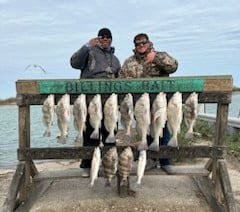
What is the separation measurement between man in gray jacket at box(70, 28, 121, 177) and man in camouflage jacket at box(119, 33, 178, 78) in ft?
0.91

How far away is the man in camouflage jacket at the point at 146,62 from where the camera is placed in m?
6.52

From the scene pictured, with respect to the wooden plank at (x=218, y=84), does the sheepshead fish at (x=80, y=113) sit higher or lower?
lower

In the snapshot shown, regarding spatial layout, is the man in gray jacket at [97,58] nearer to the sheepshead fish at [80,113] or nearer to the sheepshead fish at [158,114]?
the sheepshead fish at [80,113]

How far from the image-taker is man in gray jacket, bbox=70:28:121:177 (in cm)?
684

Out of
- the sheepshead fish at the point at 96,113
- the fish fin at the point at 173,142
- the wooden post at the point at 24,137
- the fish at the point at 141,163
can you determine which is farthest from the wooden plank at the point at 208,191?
the wooden post at the point at 24,137

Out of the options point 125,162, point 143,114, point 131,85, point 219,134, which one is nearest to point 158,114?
point 143,114

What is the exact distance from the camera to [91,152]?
6152mm

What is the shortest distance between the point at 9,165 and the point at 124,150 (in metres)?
5.78

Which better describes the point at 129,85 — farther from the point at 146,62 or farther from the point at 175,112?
the point at 146,62

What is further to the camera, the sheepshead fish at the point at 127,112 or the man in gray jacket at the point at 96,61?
the man in gray jacket at the point at 96,61

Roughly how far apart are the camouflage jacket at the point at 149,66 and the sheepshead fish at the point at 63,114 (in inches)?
45.5

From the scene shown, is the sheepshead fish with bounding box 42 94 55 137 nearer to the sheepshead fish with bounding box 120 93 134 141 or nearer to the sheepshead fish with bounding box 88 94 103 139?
the sheepshead fish with bounding box 88 94 103 139

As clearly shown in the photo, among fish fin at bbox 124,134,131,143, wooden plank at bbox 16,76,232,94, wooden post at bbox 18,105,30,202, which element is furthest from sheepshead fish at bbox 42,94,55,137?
fish fin at bbox 124,134,131,143

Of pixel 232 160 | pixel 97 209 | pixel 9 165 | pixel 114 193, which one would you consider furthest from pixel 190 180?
pixel 9 165
